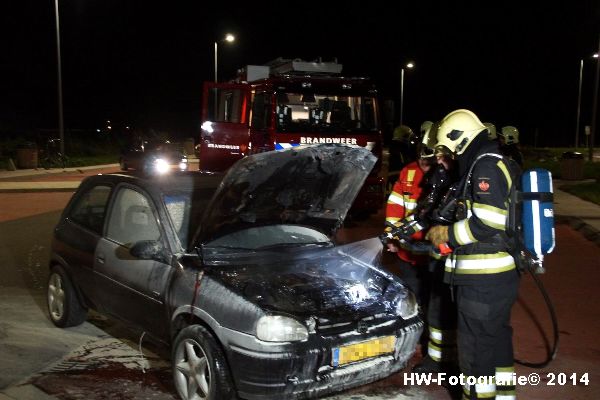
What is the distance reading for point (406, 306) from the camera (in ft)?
14.7

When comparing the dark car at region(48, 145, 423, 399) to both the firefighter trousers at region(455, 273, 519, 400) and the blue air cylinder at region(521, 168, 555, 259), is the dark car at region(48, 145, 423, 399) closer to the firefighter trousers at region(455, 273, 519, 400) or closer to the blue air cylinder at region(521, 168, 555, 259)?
the firefighter trousers at region(455, 273, 519, 400)

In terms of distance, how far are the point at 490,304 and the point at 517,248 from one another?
1.23 ft

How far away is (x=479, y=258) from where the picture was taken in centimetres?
396

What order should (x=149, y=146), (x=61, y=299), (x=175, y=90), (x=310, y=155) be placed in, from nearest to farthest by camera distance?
(x=310, y=155) < (x=61, y=299) < (x=149, y=146) < (x=175, y=90)

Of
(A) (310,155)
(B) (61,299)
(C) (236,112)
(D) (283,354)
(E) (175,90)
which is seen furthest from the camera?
(E) (175,90)

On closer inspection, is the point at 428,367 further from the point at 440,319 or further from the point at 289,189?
the point at 289,189

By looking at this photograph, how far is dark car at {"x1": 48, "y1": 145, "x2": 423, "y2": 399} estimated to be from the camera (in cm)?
387

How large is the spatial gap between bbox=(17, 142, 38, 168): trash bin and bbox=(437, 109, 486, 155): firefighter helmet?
83.4ft

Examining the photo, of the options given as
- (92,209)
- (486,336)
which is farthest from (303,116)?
(486,336)

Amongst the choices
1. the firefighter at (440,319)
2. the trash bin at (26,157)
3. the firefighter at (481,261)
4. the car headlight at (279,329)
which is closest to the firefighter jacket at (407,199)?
the firefighter at (440,319)

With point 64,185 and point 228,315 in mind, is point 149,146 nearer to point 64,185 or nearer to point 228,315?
point 64,185

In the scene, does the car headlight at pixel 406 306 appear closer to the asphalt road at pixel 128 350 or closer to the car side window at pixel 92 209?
the asphalt road at pixel 128 350

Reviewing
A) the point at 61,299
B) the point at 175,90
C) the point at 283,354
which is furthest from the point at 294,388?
the point at 175,90

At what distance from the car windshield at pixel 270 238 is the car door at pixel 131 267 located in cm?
48
